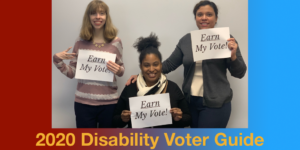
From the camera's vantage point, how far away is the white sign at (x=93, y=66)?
176cm

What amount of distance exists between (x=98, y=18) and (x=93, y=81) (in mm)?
493

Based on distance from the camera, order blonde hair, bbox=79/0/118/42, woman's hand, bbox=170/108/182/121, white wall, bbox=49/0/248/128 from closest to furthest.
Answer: woman's hand, bbox=170/108/182/121 → blonde hair, bbox=79/0/118/42 → white wall, bbox=49/0/248/128

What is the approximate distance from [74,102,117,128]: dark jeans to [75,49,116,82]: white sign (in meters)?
0.23

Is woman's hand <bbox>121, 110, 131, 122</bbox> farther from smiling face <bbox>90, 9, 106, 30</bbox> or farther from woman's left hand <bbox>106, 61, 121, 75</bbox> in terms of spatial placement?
smiling face <bbox>90, 9, 106, 30</bbox>

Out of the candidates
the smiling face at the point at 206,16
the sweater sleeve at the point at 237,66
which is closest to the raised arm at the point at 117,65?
the smiling face at the point at 206,16

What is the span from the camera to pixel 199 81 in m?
1.70

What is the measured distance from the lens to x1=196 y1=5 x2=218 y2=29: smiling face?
66.0 inches

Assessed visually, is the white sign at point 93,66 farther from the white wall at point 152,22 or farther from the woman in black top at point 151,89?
the white wall at point 152,22

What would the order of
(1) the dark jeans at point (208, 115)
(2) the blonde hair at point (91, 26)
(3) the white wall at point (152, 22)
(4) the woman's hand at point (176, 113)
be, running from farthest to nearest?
1. (3) the white wall at point (152, 22)
2. (2) the blonde hair at point (91, 26)
3. (1) the dark jeans at point (208, 115)
4. (4) the woman's hand at point (176, 113)

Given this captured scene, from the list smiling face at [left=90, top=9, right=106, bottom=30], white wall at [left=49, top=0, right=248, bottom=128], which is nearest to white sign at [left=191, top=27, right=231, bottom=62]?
white wall at [left=49, top=0, right=248, bottom=128]

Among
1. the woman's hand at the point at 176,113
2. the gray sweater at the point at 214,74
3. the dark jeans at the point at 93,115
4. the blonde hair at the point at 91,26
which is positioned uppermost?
the blonde hair at the point at 91,26

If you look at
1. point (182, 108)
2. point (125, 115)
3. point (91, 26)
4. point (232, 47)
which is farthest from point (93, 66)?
point (232, 47)

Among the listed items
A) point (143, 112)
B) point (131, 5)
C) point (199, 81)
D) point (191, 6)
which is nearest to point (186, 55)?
point (199, 81)

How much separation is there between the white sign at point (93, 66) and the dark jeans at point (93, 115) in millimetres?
228
